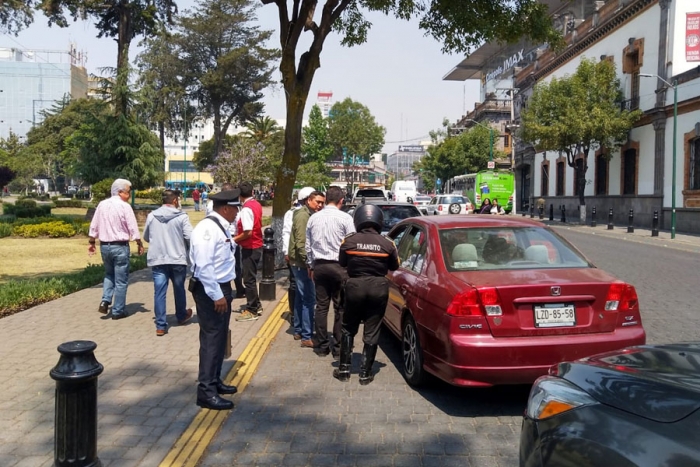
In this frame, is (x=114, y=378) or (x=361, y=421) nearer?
(x=361, y=421)

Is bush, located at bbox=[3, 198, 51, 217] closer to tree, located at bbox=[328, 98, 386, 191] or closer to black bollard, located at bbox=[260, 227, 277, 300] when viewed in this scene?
black bollard, located at bbox=[260, 227, 277, 300]

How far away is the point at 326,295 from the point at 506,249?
6.85 ft

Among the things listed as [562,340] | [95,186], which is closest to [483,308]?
[562,340]

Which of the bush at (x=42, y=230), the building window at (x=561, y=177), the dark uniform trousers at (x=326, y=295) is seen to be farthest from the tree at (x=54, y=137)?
the dark uniform trousers at (x=326, y=295)

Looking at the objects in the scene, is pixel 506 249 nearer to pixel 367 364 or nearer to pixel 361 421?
pixel 367 364

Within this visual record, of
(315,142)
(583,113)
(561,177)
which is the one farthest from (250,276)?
(315,142)

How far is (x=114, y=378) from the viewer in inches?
227

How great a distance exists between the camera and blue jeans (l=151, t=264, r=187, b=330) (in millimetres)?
7539

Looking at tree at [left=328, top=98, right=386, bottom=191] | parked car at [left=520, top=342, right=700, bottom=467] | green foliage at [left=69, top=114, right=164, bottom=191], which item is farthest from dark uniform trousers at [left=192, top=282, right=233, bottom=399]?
tree at [left=328, top=98, right=386, bottom=191]

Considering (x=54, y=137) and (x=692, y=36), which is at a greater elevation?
(x=692, y=36)

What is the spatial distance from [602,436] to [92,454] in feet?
9.21

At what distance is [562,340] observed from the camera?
189 inches

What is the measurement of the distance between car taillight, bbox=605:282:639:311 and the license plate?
1.18 feet

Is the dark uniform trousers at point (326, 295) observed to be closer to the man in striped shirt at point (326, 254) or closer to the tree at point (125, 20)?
the man in striped shirt at point (326, 254)
